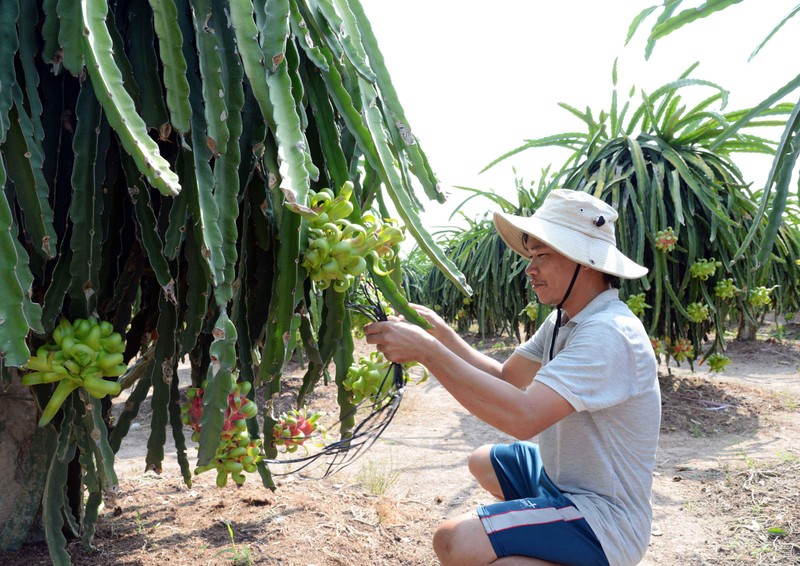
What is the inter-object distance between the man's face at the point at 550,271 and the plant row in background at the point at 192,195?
549 mm

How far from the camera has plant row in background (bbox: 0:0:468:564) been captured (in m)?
1.06

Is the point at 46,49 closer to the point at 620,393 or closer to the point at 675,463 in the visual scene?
the point at 620,393

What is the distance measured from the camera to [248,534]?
235 centimetres

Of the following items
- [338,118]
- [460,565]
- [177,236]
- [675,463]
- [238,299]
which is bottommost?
[675,463]

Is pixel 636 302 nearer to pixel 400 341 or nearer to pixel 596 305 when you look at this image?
pixel 596 305

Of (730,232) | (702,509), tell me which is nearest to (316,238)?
(702,509)

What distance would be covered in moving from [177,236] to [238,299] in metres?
0.23

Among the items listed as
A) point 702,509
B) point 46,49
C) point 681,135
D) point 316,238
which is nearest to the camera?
point 46,49

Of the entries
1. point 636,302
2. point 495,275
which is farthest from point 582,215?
point 495,275

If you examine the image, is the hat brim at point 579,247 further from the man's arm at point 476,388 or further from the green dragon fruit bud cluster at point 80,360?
the green dragon fruit bud cluster at point 80,360

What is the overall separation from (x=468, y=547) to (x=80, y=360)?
118cm

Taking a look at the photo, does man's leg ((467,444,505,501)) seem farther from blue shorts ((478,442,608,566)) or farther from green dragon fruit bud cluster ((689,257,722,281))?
green dragon fruit bud cluster ((689,257,722,281))

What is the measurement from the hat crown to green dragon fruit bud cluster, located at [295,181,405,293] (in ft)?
2.71

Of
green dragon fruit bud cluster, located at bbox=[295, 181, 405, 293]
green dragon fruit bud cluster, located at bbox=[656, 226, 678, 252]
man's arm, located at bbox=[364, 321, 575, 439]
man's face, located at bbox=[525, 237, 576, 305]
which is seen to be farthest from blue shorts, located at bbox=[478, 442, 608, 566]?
green dragon fruit bud cluster, located at bbox=[656, 226, 678, 252]
